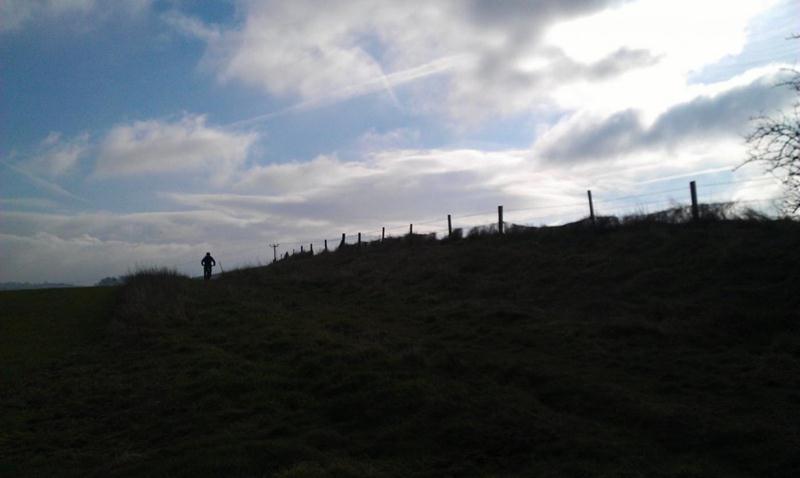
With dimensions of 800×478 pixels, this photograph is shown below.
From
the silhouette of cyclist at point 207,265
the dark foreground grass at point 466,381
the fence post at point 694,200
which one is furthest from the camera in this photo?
the silhouette of cyclist at point 207,265

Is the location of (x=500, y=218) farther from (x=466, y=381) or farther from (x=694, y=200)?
(x=466, y=381)

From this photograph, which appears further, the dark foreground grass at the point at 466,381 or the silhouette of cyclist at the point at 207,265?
the silhouette of cyclist at the point at 207,265

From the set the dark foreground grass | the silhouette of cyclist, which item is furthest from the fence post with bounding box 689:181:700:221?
the silhouette of cyclist

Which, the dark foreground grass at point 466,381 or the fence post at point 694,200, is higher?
the fence post at point 694,200

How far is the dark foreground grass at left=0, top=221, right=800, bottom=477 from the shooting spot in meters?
6.67

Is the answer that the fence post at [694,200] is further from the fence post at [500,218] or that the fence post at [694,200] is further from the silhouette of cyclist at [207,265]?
the silhouette of cyclist at [207,265]

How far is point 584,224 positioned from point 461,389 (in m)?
17.3

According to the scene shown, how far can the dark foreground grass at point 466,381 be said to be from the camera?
667 centimetres

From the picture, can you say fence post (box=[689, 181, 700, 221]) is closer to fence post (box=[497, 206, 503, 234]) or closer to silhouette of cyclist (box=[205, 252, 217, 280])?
fence post (box=[497, 206, 503, 234])

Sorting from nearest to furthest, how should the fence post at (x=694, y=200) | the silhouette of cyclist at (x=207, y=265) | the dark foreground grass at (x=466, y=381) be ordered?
1. the dark foreground grass at (x=466, y=381)
2. the fence post at (x=694, y=200)
3. the silhouette of cyclist at (x=207, y=265)

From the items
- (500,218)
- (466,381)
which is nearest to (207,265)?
(500,218)

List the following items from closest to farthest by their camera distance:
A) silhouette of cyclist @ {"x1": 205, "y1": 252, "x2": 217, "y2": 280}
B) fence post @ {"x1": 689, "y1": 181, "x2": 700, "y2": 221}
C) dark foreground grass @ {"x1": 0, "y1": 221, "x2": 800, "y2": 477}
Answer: dark foreground grass @ {"x1": 0, "y1": 221, "x2": 800, "y2": 477}
fence post @ {"x1": 689, "y1": 181, "x2": 700, "y2": 221}
silhouette of cyclist @ {"x1": 205, "y1": 252, "x2": 217, "y2": 280}

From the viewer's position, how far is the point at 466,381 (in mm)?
9242

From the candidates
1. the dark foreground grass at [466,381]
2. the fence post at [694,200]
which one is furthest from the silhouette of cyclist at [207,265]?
the fence post at [694,200]
